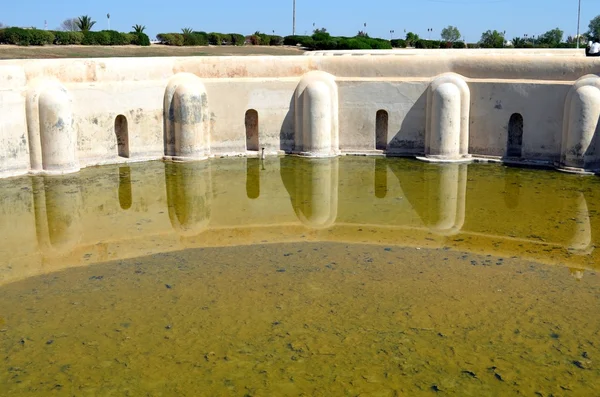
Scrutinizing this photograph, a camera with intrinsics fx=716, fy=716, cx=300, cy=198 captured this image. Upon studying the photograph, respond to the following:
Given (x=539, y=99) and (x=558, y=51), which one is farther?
(x=558, y=51)

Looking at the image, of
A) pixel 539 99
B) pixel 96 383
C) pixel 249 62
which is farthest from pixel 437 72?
pixel 96 383

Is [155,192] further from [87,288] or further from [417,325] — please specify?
[417,325]

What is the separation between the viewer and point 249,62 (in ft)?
43.6

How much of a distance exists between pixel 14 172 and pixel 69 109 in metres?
1.32

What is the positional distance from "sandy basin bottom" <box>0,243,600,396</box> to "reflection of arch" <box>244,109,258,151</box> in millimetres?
5956

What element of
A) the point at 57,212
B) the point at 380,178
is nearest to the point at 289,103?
the point at 380,178

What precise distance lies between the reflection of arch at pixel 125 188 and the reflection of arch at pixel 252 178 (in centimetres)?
175

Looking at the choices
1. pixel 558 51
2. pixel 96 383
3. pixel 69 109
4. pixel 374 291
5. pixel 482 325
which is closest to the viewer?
pixel 96 383

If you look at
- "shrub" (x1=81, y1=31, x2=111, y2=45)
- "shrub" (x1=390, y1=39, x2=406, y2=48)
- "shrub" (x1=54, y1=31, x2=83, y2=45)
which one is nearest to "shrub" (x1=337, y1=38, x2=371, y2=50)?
"shrub" (x1=81, y1=31, x2=111, y2=45)

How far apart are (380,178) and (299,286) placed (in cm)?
492

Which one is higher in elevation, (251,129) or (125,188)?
(251,129)

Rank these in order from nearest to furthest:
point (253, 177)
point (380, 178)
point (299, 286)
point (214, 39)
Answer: point (299, 286) → point (380, 178) → point (253, 177) → point (214, 39)

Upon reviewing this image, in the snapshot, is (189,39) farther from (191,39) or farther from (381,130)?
(381,130)

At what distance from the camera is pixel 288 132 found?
13.6 meters
